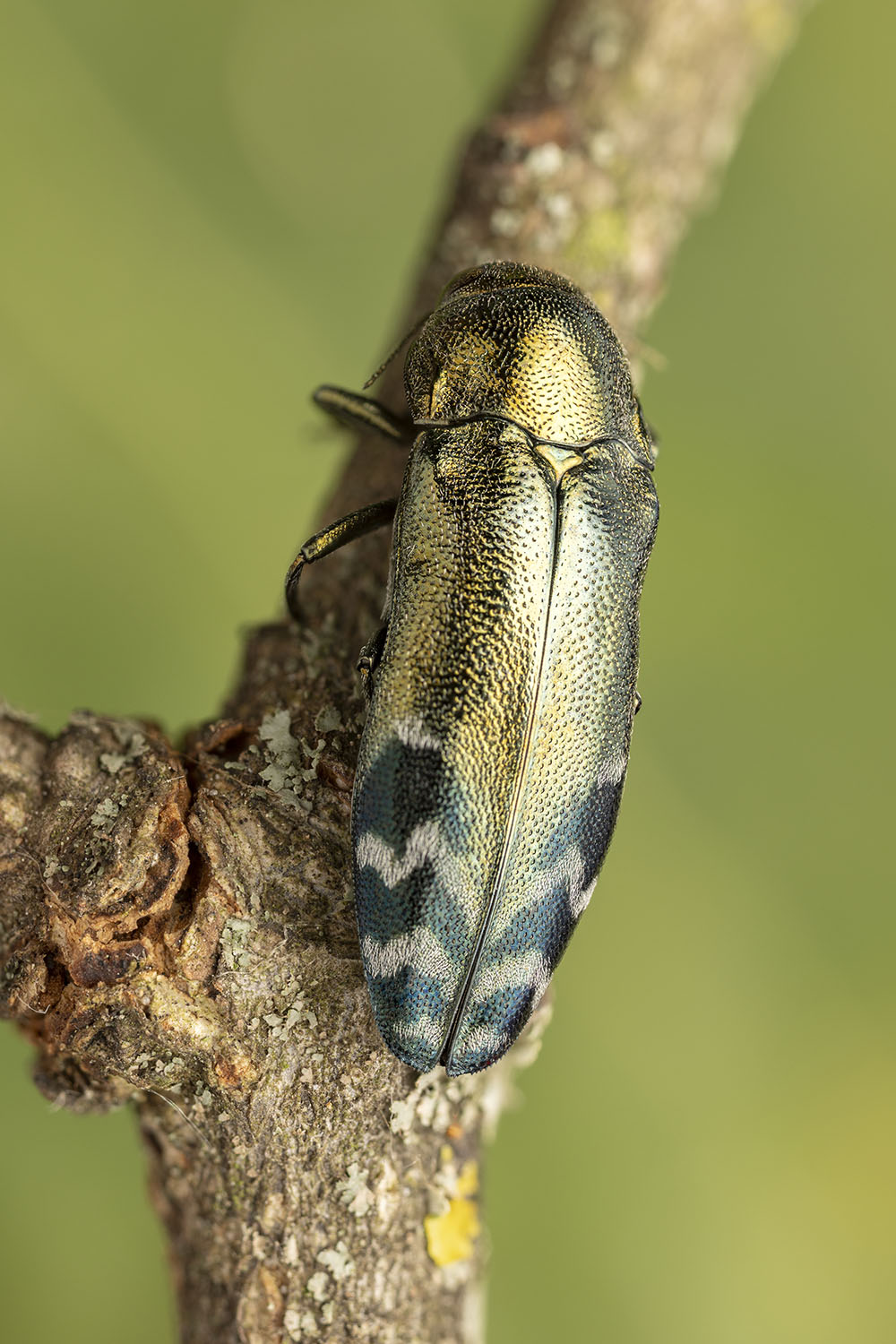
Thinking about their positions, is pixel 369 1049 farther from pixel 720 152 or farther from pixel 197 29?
pixel 197 29

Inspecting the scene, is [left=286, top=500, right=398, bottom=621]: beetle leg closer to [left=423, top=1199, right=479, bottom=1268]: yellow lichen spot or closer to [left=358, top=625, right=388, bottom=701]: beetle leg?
[left=358, top=625, right=388, bottom=701]: beetle leg

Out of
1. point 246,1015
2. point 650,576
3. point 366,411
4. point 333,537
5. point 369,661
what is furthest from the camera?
point 650,576

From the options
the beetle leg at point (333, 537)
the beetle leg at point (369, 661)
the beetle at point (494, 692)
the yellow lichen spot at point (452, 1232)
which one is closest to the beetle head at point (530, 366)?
the beetle at point (494, 692)

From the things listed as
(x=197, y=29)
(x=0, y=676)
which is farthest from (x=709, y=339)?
(x=0, y=676)

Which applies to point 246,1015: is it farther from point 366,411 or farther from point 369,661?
point 366,411

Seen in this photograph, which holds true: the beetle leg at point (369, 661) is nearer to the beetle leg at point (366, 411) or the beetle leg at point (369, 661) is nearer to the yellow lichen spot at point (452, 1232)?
the beetle leg at point (366, 411)

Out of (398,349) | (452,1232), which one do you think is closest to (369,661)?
(398,349)

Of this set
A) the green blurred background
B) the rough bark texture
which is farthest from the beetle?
the green blurred background
